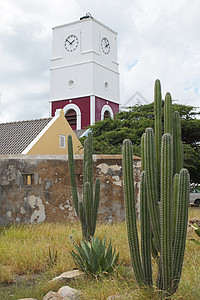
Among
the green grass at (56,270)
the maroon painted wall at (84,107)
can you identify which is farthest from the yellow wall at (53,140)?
the maroon painted wall at (84,107)

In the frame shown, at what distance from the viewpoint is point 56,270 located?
4.64 meters

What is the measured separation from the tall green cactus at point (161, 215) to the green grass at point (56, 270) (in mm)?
215

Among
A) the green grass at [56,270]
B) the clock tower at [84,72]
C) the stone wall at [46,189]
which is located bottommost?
the green grass at [56,270]

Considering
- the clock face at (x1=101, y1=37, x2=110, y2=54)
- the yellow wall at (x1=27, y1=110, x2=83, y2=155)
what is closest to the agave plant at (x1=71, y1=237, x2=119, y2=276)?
the yellow wall at (x1=27, y1=110, x2=83, y2=155)

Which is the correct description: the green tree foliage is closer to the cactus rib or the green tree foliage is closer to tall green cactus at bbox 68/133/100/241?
tall green cactus at bbox 68/133/100/241

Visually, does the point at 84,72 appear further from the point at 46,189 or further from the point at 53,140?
the point at 46,189

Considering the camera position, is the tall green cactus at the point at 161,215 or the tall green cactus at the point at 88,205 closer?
the tall green cactus at the point at 161,215

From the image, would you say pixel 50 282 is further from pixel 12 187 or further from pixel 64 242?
pixel 12 187

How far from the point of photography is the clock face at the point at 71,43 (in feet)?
117

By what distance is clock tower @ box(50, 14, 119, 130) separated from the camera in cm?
3416

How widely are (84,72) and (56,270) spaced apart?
31109 millimetres

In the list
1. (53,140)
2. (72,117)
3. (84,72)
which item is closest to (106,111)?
(72,117)

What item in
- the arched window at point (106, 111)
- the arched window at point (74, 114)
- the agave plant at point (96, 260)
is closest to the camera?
the agave plant at point (96, 260)

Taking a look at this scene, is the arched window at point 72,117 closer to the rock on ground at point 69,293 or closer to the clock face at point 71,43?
the clock face at point 71,43
